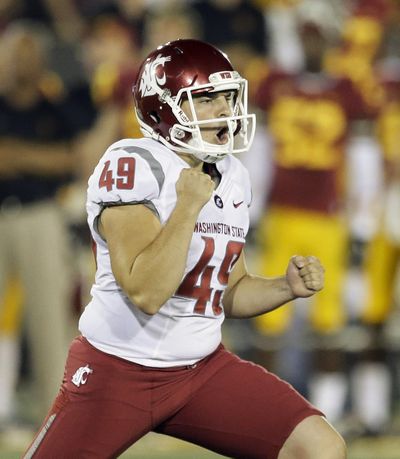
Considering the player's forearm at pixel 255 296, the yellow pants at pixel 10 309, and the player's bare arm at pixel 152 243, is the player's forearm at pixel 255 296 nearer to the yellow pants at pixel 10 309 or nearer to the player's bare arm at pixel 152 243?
the player's bare arm at pixel 152 243

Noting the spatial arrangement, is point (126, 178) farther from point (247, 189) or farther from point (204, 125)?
point (247, 189)

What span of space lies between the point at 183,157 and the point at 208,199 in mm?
318

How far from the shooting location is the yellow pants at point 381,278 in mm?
6680

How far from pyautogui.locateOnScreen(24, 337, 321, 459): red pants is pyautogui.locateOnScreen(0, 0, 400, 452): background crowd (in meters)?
2.60

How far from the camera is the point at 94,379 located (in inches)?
140

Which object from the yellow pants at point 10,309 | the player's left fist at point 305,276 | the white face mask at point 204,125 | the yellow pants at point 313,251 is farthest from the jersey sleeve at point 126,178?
the yellow pants at point 313,251

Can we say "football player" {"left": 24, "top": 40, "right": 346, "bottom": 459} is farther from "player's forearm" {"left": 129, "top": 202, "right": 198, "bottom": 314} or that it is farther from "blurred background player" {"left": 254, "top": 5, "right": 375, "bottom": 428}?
"blurred background player" {"left": 254, "top": 5, "right": 375, "bottom": 428}

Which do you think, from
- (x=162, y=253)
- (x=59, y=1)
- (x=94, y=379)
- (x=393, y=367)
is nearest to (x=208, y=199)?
(x=162, y=253)

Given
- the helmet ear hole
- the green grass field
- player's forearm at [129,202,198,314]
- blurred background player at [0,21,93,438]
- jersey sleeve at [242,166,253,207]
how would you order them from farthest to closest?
blurred background player at [0,21,93,438], the green grass field, jersey sleeve at [242,166,253,207], the helmet ear hole, player's forearm at [129,202,198,314]

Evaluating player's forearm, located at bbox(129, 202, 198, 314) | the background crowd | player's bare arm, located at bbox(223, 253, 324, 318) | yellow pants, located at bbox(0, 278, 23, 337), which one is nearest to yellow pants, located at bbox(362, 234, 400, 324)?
the background crowd

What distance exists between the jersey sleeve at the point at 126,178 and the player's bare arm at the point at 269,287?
0.51 metres

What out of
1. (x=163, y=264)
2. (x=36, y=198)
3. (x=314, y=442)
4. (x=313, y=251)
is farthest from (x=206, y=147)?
(x=313, y=251)

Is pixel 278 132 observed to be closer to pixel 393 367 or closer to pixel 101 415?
pixel 393 367

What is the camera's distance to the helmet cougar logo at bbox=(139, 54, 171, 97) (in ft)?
12.0
